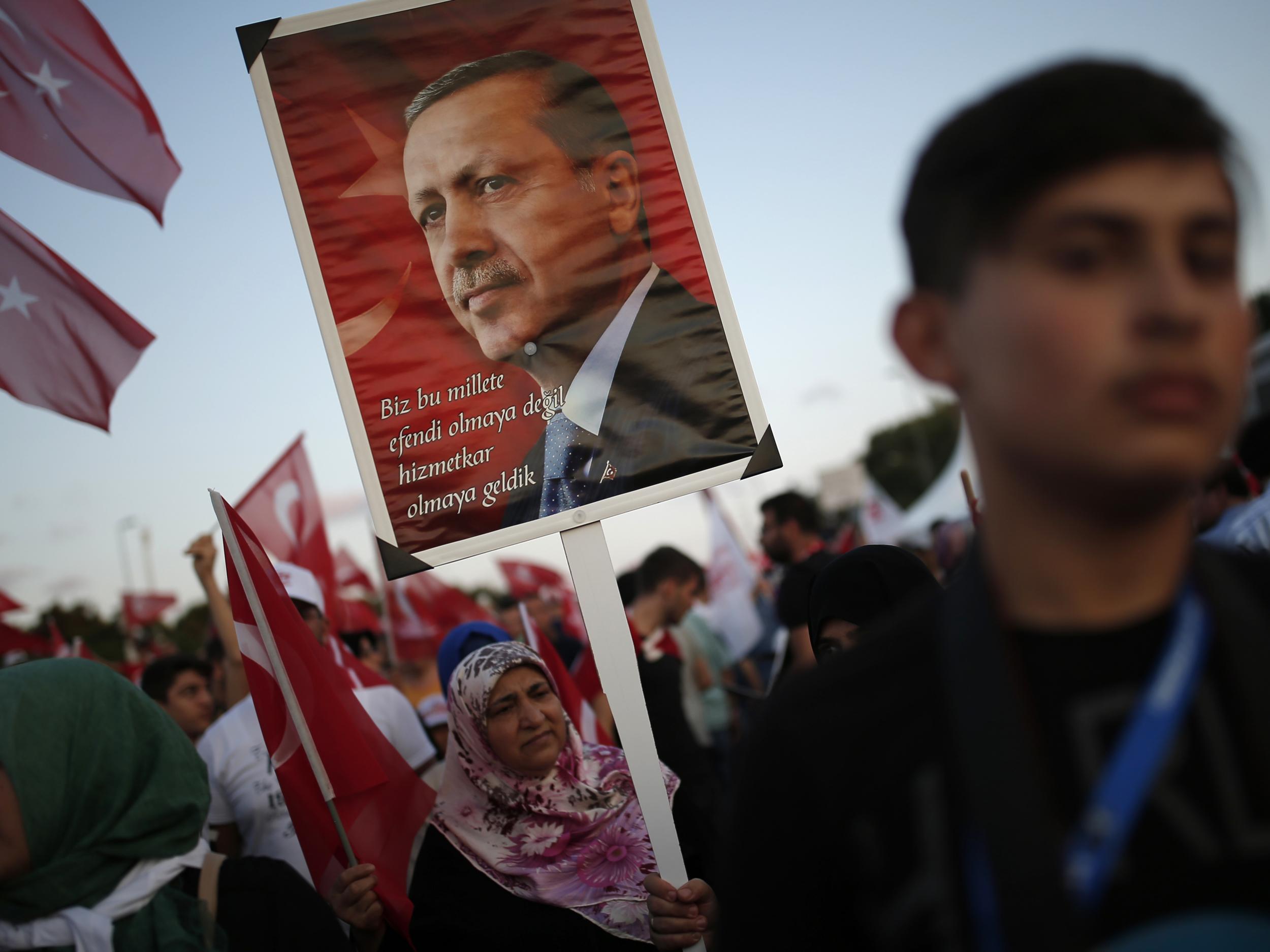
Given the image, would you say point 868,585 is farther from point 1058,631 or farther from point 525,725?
point 1058,631

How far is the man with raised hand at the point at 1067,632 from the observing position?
909mm

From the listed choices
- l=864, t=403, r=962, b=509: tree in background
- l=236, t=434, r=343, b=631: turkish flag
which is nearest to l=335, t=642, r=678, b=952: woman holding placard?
l=236, t=434, r=343, b=631: turkish flag

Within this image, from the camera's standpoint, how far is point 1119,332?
0.91 m

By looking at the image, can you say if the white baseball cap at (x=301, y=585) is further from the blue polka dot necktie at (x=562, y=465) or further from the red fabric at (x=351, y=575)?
the red fabric at (x=351, y=575)

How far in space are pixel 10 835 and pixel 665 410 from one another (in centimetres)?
195

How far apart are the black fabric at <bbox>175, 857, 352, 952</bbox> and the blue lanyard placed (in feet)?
7.68

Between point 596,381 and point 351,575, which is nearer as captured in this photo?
point 596,381

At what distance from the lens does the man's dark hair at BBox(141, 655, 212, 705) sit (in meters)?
5.34

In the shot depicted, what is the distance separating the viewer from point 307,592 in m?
5.40

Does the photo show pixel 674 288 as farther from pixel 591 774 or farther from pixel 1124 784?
pixel 1124 784

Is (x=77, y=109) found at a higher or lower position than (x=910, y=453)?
higher

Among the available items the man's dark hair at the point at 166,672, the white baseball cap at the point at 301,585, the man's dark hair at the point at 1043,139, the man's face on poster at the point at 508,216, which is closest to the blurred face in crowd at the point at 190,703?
the man's dark hair at the point at 166,672

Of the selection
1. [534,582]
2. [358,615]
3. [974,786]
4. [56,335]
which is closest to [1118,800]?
[974,786]

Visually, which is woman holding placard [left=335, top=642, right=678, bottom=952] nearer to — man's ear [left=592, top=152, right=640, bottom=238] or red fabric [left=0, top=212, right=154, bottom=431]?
man's ear [left=592, top=152, right=640, bottom=238]
